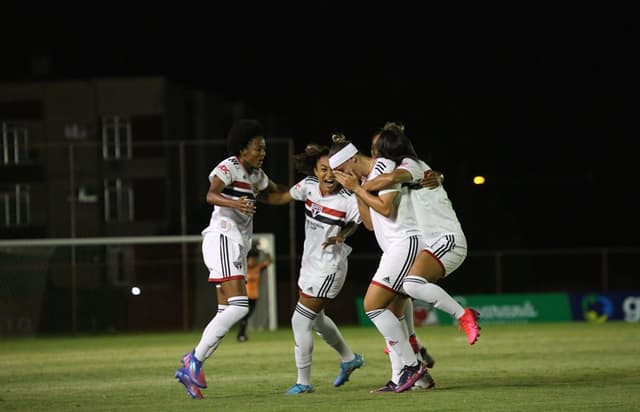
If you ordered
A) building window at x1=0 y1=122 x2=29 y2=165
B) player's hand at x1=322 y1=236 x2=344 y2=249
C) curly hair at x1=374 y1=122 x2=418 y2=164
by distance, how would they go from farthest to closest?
building window at x1=0 y1=122 x2=29 y2=165, player's hand at x1=322 y1=236 x2=344 y2=249, curly hair at x1=374 y1=122 x2=418 y2=164

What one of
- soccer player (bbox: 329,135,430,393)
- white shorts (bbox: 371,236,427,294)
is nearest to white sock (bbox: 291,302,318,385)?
soccer player (bbox: 329,135,430,393)

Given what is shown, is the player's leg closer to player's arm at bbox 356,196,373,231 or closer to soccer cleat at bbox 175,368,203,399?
player's arm at bbox 356,196,373,231

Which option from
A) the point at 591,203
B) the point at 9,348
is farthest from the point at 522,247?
the point at 9,348

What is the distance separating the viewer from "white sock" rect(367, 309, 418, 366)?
35.1 feet

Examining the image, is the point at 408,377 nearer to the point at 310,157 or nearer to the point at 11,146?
the point at 310,157

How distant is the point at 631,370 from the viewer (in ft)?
42.3

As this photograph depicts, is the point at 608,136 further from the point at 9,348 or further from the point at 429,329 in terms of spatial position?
the point at 9,348

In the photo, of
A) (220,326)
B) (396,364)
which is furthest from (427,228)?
(220,326)

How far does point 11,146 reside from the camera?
2966 cm

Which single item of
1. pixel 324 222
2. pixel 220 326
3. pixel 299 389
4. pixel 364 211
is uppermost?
pixel 364 211

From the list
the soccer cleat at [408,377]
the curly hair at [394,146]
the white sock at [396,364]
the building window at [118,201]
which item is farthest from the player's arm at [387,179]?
the building window at [118,201]

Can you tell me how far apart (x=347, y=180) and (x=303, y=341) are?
1.60 meters

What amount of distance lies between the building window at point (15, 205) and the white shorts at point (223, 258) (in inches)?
746

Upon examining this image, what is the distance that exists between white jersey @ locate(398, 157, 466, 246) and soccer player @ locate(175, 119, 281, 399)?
1539mm
